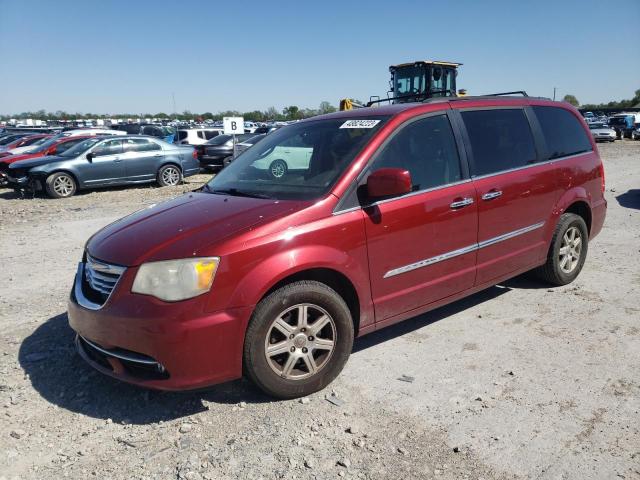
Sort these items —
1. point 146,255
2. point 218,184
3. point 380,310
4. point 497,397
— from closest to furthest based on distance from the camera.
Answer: point 146,255, point 497,397, point 380,310, point 218,184

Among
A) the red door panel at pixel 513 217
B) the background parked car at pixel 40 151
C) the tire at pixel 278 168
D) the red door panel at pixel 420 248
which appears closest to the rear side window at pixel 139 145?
the background parked car at pixel 40 151

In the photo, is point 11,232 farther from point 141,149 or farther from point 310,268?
point 310,268

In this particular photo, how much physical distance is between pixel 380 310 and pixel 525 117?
2.47 meters

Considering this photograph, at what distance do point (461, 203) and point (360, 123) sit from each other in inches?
38.2

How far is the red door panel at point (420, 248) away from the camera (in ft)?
11.5

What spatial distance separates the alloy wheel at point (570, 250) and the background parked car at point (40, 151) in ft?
45.9

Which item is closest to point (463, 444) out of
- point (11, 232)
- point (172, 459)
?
point (172, 459)

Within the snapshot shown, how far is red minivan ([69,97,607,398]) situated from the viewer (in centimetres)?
292

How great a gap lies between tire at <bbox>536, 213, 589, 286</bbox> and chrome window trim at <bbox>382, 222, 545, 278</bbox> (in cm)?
38

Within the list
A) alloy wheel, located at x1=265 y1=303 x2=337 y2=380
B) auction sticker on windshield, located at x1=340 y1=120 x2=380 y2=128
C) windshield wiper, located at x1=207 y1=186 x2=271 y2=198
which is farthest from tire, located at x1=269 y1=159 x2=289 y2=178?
alloy wheel, located at x1=265 y1=303 x2=337 y2=380

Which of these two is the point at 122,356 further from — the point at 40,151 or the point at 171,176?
the point at 40,151

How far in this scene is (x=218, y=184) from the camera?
13.9ft

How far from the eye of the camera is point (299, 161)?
155 inches

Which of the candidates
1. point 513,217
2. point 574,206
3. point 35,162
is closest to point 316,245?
point 513,217
